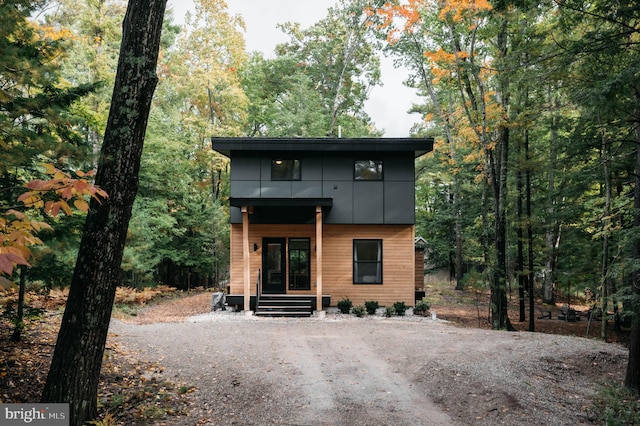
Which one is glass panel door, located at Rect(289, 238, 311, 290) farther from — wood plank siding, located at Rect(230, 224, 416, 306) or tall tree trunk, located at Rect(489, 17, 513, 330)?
tall tree trunk, located at Rect(489, 17, 513, 330)

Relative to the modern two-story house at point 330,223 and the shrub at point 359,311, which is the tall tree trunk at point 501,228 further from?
the shrub at point 359,311

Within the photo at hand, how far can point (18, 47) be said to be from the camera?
6.71 meters

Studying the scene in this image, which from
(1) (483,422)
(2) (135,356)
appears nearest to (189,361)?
(2) (135,356)

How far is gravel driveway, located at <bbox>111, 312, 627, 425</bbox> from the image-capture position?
5816 mm

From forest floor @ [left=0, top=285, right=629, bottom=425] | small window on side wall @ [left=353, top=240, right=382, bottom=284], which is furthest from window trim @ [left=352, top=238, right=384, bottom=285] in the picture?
forest floor @ [left=0, top=285, right=629, bottom=425]

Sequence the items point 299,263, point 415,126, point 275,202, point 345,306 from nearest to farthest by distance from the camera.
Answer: point 275,202, point 345,306, point 299,263, point 415,126

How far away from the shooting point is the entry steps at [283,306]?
14652mm

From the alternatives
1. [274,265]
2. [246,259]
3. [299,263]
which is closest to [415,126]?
[299,263]

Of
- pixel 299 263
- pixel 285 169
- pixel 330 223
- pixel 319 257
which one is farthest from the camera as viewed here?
pixel 299 263

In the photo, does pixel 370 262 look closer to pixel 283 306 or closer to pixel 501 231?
pixel 283 306

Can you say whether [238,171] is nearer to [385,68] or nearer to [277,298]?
[277,298]

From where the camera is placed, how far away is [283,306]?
15.1m

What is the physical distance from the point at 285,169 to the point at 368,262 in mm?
4948

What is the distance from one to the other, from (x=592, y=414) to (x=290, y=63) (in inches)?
1113
